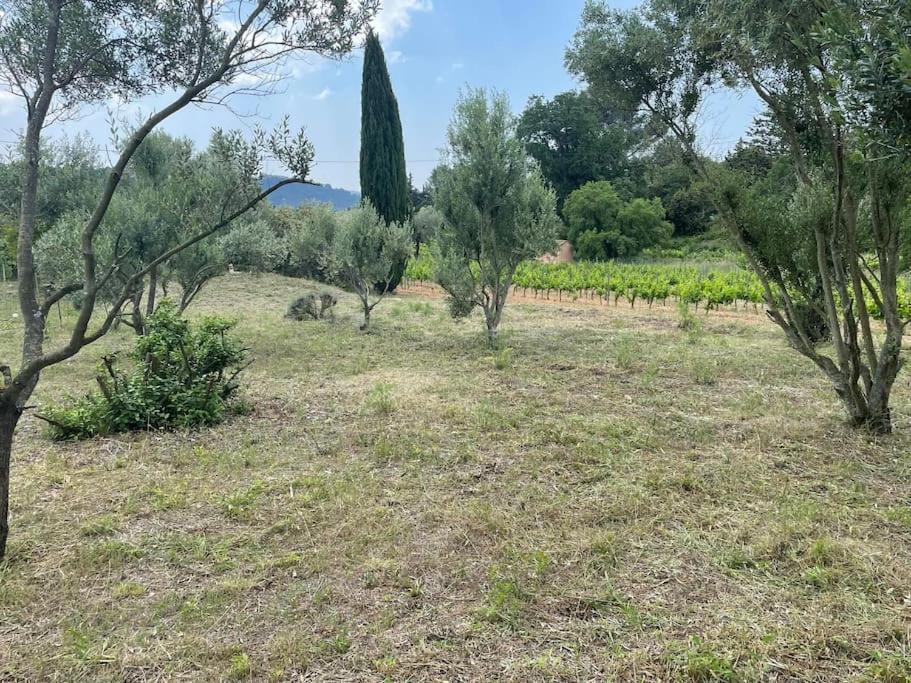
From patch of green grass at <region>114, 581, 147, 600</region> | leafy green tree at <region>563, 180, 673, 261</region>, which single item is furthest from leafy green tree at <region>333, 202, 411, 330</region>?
leafy green tree at <region>563, 180, 673, 261</region>

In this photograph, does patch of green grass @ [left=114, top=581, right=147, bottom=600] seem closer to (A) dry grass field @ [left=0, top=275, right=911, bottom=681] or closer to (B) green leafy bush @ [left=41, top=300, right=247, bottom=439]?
(A) dry grass field @ [left=0, top=275, right=911, bottom=681]

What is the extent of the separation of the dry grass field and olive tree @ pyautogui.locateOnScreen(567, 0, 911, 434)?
110 centimetres

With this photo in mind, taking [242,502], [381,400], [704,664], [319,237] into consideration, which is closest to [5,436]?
[242,502]

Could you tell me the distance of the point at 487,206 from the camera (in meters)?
11.2

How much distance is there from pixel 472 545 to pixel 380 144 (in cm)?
2237

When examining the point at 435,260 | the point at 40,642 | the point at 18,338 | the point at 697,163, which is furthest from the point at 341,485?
the point at 18,338

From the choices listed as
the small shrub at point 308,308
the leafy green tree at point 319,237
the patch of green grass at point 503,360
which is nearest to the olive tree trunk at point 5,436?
the patch of green grass at point 503,360

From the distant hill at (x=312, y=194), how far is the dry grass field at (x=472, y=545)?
2511 mm

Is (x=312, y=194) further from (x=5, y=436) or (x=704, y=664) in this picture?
(x=704, y=664)

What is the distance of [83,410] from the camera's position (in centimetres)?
599

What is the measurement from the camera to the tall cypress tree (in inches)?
915

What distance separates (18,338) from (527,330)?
11837 millimetres

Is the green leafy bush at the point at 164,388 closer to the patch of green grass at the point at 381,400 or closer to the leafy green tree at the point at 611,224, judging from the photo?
the patch of green grass at the point at 381,400

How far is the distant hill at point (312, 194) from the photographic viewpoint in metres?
4.45
